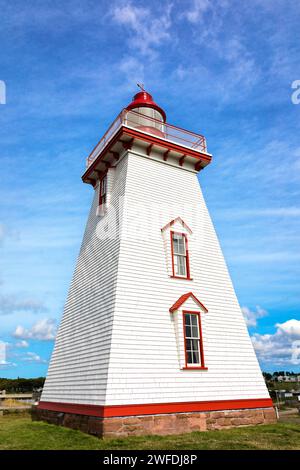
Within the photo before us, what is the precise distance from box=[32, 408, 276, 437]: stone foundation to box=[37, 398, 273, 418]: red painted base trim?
120mm

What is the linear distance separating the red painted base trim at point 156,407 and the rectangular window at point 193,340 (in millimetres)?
1395

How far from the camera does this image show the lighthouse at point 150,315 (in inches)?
479

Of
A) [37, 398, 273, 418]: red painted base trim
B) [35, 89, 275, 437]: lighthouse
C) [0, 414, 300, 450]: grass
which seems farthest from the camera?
[35, 89, 275, 437]: lighthouse

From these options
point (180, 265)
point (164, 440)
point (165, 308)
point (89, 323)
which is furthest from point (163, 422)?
point (180, 265)

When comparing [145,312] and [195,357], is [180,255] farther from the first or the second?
[195,357]

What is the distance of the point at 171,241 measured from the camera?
15711 mm

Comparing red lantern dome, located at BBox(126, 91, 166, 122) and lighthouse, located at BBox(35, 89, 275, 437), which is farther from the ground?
red lantern dome, located at BBox(126, 91, 166, 122)

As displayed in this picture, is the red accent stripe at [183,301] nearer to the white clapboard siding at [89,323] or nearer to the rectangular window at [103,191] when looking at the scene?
the white clapboard siding at [89,323]

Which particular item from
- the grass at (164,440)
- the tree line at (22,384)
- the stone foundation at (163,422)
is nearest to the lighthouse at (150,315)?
the stone foundation at (163,422)

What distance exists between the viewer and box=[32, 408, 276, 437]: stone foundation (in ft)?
36.7

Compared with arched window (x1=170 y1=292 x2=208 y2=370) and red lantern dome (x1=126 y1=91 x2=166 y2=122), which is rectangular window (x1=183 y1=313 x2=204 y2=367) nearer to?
arched window (x1=170 y1=292 x2=208 y2=370)

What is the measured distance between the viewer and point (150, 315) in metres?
13.4

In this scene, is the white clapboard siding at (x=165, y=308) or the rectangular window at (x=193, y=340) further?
the rectangular window at (x=193, y=340)

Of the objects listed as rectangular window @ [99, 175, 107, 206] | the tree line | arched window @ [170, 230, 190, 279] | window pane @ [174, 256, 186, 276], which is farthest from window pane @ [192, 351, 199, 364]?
the tree line
